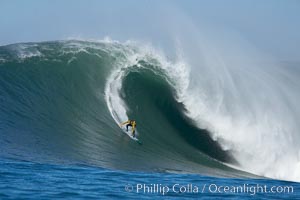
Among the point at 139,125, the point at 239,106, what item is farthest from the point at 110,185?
the point at 239,106


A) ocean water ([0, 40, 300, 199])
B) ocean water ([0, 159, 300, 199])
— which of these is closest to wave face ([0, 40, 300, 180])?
ocean water ([0, 40, 300, 199])

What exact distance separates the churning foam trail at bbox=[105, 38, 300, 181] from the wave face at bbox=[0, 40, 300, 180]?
4 cm

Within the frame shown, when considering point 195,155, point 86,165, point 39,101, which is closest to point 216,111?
point 195,155

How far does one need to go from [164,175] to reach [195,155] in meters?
3.85

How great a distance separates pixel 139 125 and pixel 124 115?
0.68m

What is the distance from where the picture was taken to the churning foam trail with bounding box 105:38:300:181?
17531 mm

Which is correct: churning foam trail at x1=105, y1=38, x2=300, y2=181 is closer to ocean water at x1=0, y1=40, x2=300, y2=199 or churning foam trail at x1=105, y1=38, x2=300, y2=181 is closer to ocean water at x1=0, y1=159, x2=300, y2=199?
ocean water at x1=0, y1=40, x2=300, y2=199

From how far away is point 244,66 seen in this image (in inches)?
991

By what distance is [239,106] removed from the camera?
19.8m

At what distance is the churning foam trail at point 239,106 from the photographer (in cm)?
1753

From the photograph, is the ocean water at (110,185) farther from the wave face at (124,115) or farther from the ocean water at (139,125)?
the wave face at (124,115)

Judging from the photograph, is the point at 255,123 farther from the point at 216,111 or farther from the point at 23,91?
the point at 23,91

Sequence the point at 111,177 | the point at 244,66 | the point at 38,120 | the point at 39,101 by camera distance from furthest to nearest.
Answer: the point at 244,66, the point at 39,101, the point at 38,120, the point at 111,177

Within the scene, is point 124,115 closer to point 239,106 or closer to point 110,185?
point 239,106
